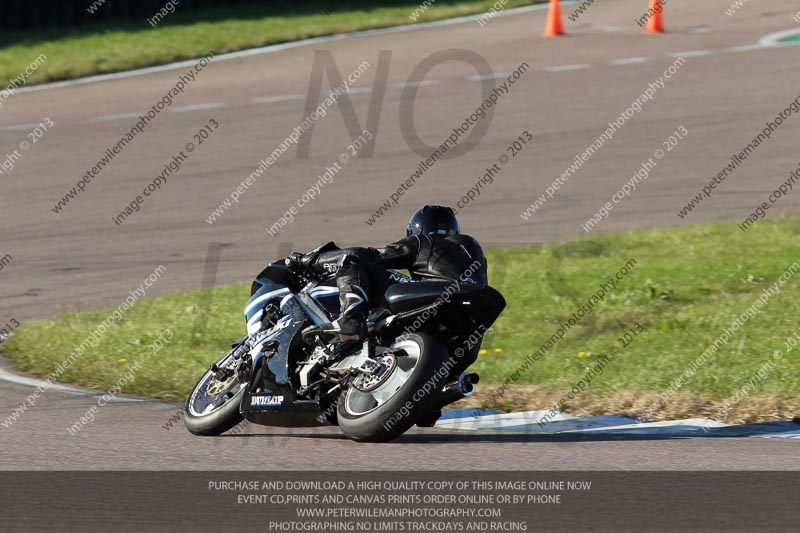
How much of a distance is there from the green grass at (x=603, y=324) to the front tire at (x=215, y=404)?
136 centimetres

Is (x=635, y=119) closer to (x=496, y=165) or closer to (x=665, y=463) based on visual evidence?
(x=496, y=165)

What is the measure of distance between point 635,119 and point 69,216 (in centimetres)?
869

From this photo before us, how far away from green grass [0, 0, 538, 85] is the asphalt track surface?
100 centimetres

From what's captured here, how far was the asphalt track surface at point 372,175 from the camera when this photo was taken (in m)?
7.88

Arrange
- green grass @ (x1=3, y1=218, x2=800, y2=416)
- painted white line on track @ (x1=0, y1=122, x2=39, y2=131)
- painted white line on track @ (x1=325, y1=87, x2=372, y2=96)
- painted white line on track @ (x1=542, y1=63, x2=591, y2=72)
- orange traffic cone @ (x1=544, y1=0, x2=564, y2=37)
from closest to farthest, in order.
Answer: green grass @ (x1=3, y1=218, x2=800, y2=416) → painted white line on track @ (x1=0, y1=122, x2=39, y2=131) → painted white line on track @ (x1=325, y1=87, x2=372, y2=96) → painted white line on track @ (x1=542, y1=63, x2=591, y2=72) → orange traffic cone @ (x1=544, y1=0, x2=564, y2=37)

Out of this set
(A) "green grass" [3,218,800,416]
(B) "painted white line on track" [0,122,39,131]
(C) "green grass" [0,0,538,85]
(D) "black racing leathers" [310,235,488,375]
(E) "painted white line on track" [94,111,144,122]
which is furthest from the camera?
(C) "green grass" [0,0,538,85]

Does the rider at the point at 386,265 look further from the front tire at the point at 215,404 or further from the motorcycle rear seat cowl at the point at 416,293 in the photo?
the front tire at the point at 215,404

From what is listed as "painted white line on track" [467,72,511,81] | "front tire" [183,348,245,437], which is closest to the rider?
"front tire" [183,348,245,437]

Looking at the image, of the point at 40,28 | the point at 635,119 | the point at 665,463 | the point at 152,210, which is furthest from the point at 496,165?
the point at 40,28

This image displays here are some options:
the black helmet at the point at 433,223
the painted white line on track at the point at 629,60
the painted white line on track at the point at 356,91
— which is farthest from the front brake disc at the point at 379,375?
the painted white line on track at the point at 629,60

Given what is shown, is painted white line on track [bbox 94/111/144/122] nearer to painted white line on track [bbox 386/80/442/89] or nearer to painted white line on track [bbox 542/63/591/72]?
painted white line on track [bbox 386/80/442/89]

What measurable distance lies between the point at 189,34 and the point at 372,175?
34.3 feet

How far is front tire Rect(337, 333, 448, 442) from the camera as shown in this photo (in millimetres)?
7555

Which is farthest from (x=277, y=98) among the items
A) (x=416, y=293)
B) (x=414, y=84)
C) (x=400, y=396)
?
(x=400, y=396)
